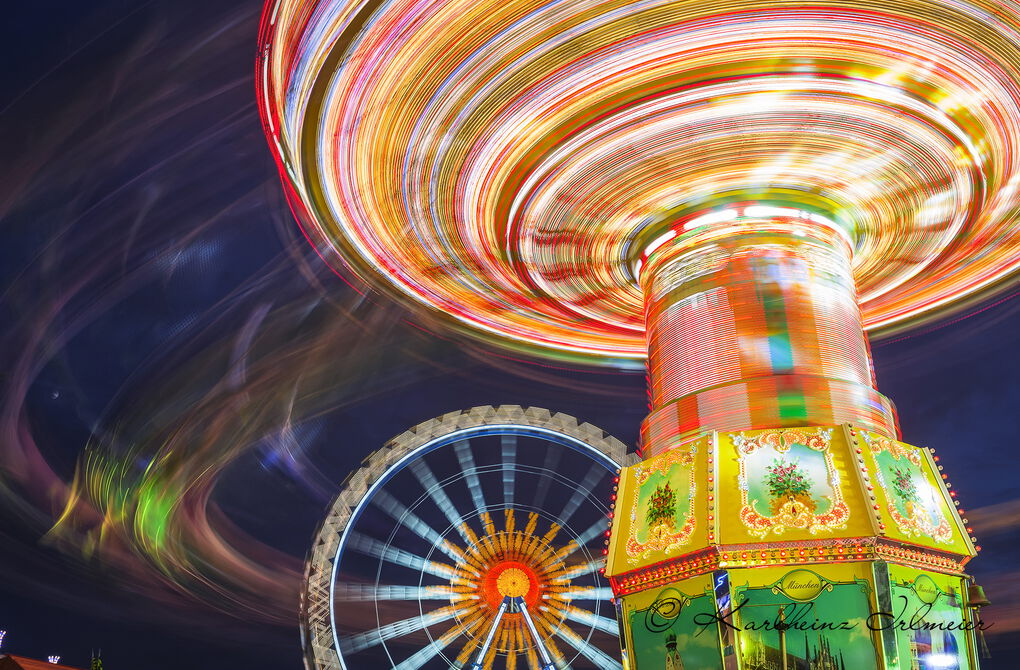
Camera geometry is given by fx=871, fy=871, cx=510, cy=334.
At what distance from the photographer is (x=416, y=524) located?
21938 mm

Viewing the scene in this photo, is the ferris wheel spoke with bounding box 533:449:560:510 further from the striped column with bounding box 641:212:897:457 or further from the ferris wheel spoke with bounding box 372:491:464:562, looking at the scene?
the striped column with bounding box 641:212:897:457

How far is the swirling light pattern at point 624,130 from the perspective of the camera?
23.6 feet

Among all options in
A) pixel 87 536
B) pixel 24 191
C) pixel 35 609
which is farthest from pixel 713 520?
pixel 35 609

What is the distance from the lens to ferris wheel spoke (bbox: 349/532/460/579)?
2100 centimetres

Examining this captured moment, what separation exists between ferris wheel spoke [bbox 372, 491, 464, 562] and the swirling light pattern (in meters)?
11.4

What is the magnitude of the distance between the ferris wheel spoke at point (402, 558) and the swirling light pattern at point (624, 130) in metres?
11.8

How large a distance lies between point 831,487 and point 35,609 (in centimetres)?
2628

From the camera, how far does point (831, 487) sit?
729 cm

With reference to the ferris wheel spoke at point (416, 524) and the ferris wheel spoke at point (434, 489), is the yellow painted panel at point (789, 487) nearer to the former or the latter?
the ferris wheel spoke at point (416, 524)

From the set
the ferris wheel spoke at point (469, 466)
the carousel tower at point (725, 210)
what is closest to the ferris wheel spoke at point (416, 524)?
the ferris wheel spoke at point (469, 466)

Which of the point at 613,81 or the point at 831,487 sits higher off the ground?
the point at 613,81

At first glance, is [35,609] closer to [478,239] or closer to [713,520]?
[478,239]

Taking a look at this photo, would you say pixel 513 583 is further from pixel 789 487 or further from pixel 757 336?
pixel 789 487

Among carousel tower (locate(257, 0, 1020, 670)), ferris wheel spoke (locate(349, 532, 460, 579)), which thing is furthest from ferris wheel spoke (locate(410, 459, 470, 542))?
carousel tower (locate(257, 0, 1020, 670))
